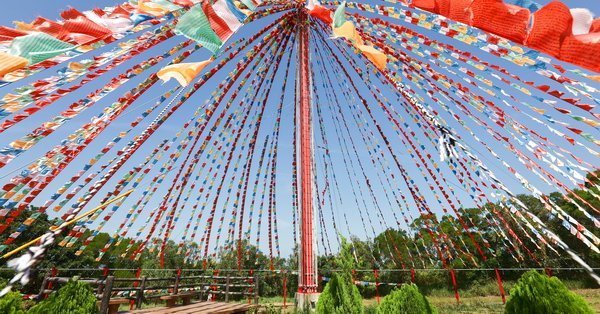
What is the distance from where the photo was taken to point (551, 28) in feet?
11.7

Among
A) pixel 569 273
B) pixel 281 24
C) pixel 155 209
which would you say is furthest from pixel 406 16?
pixel 569 273

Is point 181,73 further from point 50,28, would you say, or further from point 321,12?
point 321,12

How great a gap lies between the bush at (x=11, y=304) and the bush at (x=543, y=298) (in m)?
6.35

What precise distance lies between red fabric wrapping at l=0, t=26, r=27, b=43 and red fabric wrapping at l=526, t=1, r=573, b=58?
6.91m

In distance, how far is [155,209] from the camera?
8070 millimetres

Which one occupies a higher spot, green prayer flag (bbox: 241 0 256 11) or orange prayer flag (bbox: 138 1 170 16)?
green prayer flag (bbox: 241 0 256 11)

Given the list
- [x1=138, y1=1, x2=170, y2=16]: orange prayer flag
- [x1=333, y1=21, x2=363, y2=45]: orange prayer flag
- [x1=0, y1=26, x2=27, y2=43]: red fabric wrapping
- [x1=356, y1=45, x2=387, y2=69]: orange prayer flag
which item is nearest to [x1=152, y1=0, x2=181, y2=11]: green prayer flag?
[x1=138, y1=1, x2=170, y2=16]: orange prayer flag

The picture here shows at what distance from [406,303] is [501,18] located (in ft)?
13.6

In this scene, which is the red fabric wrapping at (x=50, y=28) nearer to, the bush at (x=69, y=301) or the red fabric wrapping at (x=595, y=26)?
the bush at (x=69, y=301)

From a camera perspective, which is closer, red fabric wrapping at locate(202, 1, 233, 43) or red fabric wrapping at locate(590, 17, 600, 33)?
red fabric wrapping at locate(590, 17, 600, 33)

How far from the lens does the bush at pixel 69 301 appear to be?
10.3 ft

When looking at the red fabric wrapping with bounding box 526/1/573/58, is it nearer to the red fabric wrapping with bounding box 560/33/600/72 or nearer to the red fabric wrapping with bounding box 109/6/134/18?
the red fabric wrapping with bounding box 560/33/600/72

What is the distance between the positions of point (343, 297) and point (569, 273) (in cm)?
3463

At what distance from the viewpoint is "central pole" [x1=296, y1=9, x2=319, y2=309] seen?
6566mm
